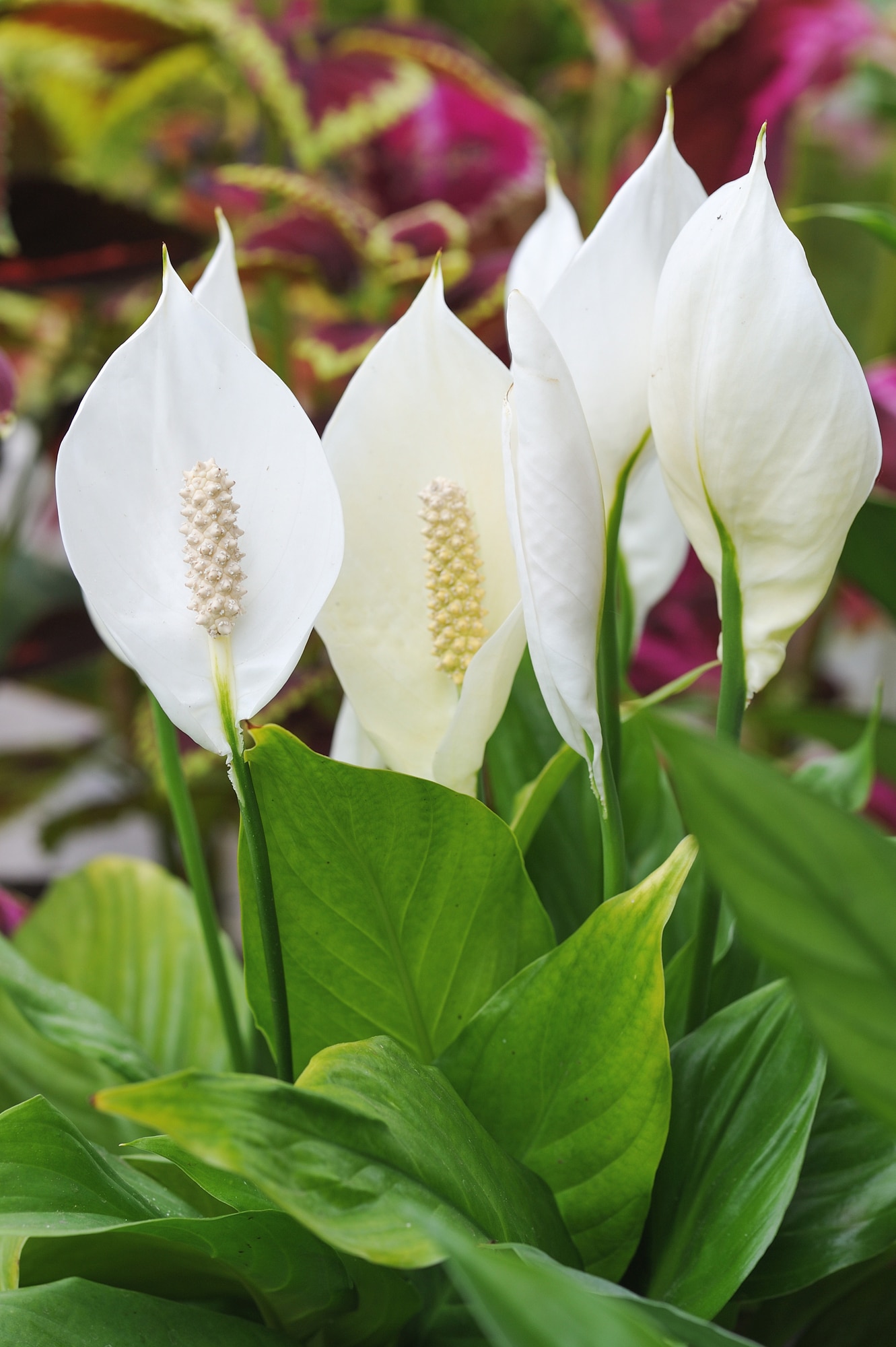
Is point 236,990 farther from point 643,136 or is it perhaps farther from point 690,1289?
point 643,136

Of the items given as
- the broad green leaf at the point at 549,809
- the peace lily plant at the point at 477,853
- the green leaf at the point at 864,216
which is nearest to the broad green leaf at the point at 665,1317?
the peace lily plant at the point at 477,853

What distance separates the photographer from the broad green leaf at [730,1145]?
193mm

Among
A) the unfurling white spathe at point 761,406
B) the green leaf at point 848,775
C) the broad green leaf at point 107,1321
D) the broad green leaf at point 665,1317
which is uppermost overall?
the unfurling white spathe at point 761,406

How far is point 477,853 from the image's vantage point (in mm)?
210

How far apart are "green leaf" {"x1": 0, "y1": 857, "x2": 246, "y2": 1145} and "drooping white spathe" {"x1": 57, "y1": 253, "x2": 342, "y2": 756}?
0.42 ft

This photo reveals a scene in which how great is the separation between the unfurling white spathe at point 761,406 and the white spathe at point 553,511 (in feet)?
0.06

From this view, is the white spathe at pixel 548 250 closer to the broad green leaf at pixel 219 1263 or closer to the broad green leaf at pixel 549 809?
the broad green leaf at pixel 549 809

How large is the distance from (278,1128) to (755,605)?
114mm

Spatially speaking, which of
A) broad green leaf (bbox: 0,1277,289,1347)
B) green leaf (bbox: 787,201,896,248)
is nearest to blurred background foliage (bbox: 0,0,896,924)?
green leaf (bbox: 787,201,896,248)

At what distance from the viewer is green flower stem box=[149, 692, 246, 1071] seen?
25 centimetres

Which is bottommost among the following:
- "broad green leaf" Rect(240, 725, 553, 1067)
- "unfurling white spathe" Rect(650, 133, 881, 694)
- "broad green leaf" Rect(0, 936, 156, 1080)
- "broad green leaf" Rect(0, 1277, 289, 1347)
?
"broad green leaf" Rect(0, 1277, 289, 1347)

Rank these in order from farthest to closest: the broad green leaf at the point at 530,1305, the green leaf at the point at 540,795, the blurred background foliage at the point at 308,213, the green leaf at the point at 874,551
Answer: the blurred background foliage at the point at 308,213 < the green leaf at the point at 874,551 < the green leaf at the point at 540,795 < the broad green leaf at the point at 530,1305

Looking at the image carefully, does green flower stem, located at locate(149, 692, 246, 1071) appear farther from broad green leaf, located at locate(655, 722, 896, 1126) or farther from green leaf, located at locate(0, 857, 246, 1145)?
broad green leaf, located at locate(655, 722, 896, 1126)

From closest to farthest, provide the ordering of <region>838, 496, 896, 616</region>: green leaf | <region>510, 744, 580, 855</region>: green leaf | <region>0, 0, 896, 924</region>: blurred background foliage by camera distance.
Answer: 1. <region>510, 744, 580, 855</region>: green leaf
2. <region>838, 496, 896, 616</region>: green leaf
3. <region>0, 0, 896, 924</region>: blurred background foliage
